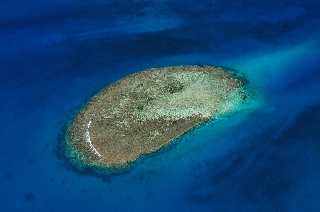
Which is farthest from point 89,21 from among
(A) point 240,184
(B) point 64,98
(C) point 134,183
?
(A) point 240,184

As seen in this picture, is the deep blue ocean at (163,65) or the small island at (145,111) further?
the small island at (145,111)

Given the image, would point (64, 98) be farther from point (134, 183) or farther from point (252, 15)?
point (252, 15)

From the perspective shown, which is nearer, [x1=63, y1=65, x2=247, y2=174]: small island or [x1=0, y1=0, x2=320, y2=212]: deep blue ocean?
[x1=0, y1=0, x2=320, y2=212]: deep blue ocean

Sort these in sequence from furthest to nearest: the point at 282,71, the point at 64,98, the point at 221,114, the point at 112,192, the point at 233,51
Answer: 1. the point at 233,51
2. the point at 282,71
3. the point at 64,98
4. the point at 221,114
5. the point at 112,192

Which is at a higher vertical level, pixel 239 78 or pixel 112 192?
pixel 239 78
